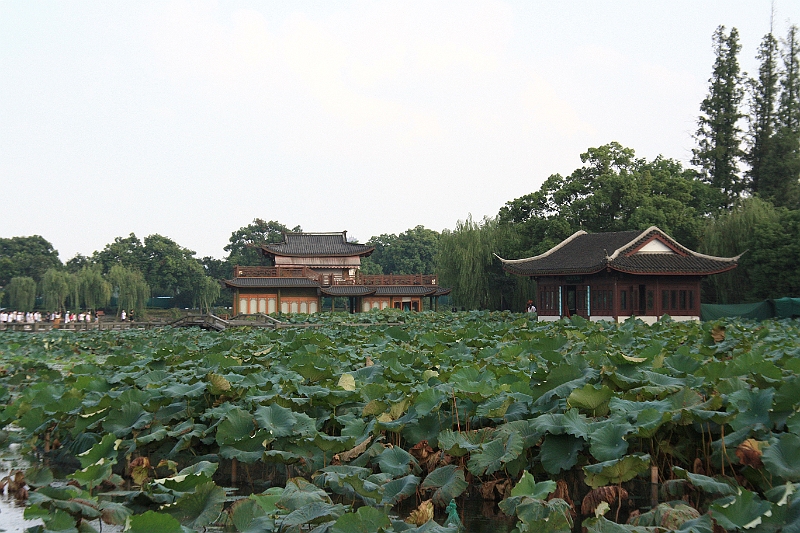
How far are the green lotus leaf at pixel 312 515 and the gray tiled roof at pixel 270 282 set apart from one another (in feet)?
106

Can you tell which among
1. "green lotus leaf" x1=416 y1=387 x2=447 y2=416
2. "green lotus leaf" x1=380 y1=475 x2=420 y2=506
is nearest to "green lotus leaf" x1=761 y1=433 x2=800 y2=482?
"green lotus leaf" x1=380 y1=475 x2=420 y2=506

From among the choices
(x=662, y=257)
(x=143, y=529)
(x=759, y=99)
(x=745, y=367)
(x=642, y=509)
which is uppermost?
(x=759, y=99)

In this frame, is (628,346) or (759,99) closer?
(628,346)

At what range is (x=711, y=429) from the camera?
400 cm

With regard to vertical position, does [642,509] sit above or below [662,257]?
below

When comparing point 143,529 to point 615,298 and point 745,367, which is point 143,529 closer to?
point 745,367

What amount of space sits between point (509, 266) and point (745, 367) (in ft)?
69.8

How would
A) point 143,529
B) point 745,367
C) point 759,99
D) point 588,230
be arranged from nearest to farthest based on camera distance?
point 143,529, point 745,367, point 588,230, point 759,99

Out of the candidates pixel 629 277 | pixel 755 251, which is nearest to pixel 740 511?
pixel 629 277

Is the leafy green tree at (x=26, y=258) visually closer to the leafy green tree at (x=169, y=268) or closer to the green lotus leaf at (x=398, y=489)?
the leafy green tree at (x=169, y=268)

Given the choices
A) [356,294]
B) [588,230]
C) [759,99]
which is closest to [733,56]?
[759,99]

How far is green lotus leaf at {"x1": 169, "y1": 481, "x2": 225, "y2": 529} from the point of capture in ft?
10.8

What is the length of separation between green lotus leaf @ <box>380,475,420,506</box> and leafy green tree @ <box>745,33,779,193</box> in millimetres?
35217

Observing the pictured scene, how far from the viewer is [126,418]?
5086 mm
